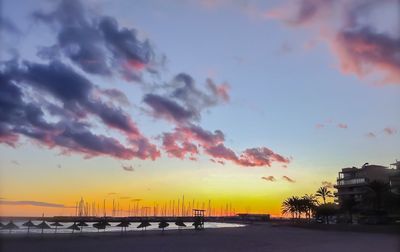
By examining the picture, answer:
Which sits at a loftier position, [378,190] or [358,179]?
[358,179]

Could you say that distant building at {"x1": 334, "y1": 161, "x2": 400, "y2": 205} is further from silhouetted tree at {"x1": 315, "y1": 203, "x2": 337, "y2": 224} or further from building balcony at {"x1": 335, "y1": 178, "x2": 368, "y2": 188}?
silhouetted tree at {"x1": 315, "y1": 203, "x2": 337, "y2": 224}

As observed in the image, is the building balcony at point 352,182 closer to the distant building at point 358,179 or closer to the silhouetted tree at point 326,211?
the distant building at point 358,179

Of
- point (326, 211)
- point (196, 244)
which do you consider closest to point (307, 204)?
point (326, 211)

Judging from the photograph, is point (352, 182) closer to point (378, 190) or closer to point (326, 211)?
point (326, 211)

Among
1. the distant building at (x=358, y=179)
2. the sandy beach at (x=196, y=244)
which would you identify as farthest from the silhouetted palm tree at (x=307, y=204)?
the sandy beach at (x=196, y=244)

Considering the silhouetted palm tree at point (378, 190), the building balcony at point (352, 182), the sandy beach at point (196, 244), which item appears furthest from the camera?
the building balcony at point (352, 182)

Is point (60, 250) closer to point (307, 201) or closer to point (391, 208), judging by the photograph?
point (391, 208)

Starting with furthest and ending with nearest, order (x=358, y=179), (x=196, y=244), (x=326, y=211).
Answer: (x=358, y=179), (x=326, y=211), (x=196, y=244)

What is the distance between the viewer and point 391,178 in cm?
9831

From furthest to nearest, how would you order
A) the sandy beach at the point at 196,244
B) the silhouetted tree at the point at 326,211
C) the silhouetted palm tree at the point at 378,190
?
the silhouetted tree at the point at 326,211 → the silhouetted palm tree at the point at 378,190 → the sandy beach at the point at 196,244

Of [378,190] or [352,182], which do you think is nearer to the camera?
[378,190]

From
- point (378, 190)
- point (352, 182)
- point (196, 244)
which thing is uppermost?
point (352, 182)

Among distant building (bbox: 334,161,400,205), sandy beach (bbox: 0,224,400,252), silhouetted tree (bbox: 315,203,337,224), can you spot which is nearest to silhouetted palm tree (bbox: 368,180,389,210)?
silhouetted tree (bbox: 315,203,337,224)

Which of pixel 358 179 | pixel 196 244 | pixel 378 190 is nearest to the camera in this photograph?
pixel 196 244
